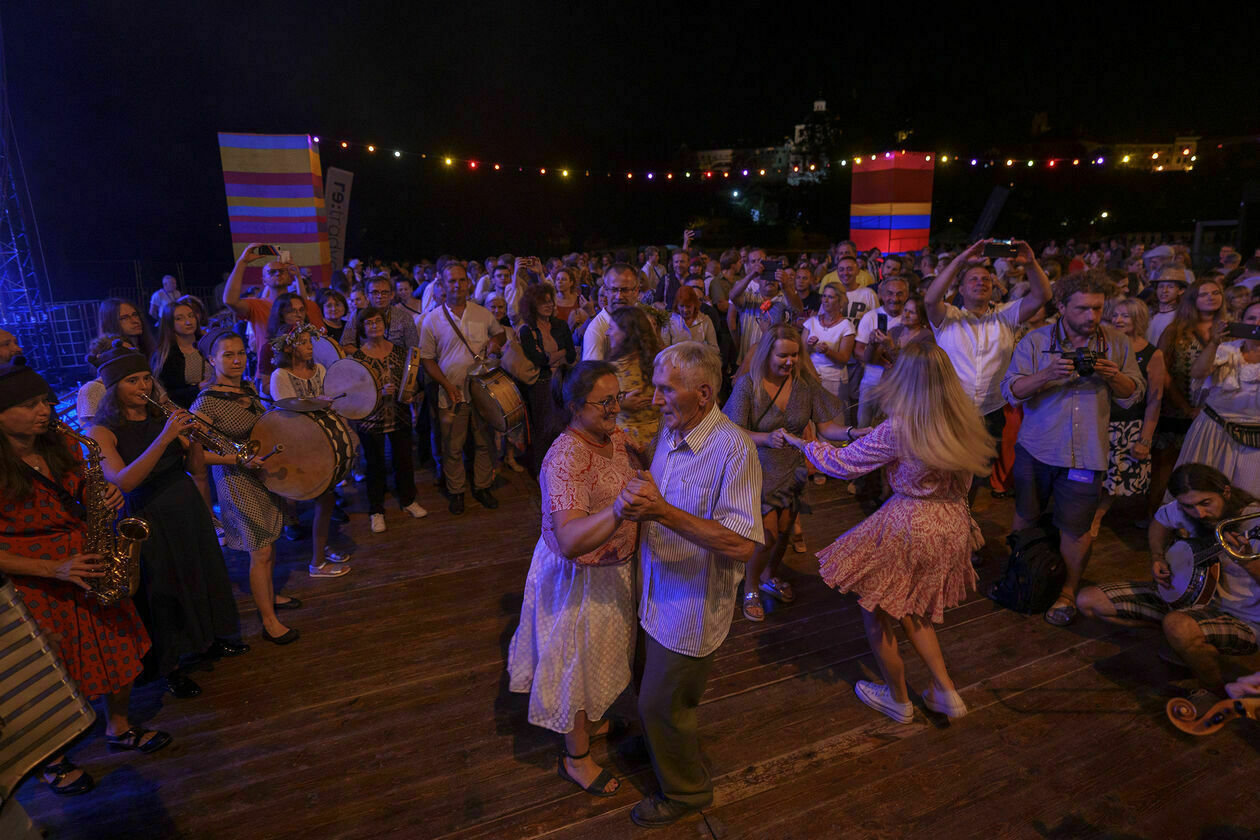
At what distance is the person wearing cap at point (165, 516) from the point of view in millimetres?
2906

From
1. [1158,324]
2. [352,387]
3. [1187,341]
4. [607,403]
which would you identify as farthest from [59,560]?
[1158,324]

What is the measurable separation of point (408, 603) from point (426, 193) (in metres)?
22.7

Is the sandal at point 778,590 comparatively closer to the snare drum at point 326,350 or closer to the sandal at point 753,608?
the sandal at point 753,608

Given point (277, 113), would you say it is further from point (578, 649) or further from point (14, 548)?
point (578, 649)

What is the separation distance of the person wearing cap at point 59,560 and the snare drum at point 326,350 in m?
1.84

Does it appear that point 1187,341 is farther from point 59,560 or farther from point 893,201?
point 893,201

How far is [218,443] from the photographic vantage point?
3.29 metres

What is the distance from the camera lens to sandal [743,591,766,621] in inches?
149

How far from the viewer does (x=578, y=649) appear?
2.44 m

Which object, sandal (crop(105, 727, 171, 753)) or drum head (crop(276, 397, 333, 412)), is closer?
sandal (crop(105, 727, 171, 753))

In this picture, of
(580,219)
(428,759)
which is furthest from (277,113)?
(428,759)

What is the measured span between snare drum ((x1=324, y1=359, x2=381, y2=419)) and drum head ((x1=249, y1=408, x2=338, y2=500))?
0.78m

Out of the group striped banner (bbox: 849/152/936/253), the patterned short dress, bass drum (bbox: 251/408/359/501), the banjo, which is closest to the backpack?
the banjo

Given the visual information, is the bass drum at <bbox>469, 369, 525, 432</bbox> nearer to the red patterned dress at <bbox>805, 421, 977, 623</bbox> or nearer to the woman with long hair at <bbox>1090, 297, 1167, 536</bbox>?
the red patterned dress at <bbox>805, 421, 977, 623</bbox>
